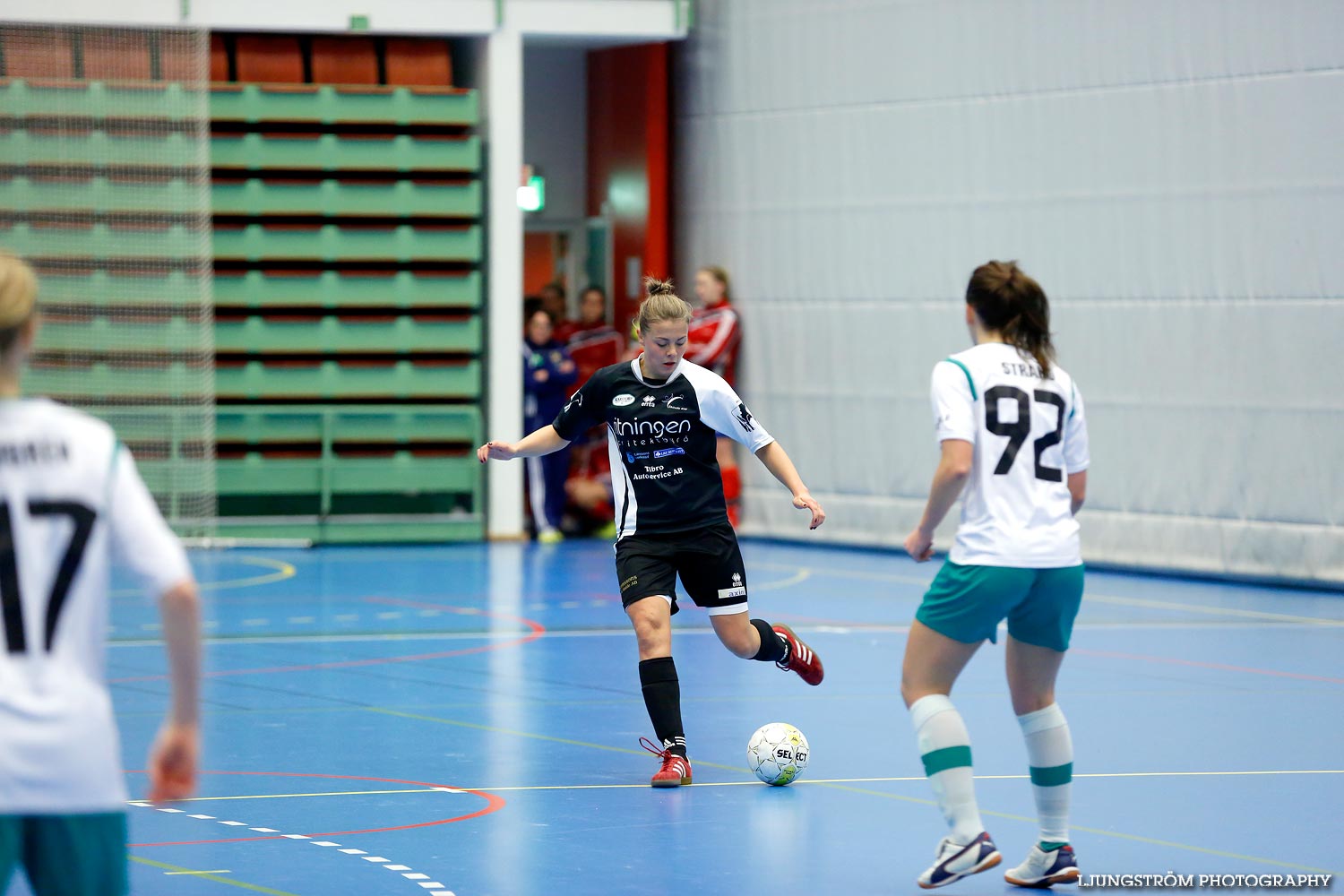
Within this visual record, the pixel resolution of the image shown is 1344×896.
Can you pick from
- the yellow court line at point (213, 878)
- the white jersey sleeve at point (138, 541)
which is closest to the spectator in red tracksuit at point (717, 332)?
the yellow court line at point (213, 878)

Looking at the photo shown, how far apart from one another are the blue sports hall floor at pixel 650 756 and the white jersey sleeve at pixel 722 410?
134cm

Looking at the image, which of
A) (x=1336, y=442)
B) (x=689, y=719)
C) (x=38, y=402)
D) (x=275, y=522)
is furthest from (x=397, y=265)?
(x=38, y=402)

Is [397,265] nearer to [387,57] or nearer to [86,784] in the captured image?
[387,57]

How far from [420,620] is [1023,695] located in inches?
282

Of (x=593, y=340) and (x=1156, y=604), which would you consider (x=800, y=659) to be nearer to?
(x=1156, y=604)

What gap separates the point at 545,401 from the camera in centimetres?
1773

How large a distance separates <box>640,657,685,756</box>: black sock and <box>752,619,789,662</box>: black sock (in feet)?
1.81

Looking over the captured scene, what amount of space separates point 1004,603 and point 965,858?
0.72 m

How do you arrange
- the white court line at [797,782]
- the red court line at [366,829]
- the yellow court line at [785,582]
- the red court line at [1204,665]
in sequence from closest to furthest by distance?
the red court line at [366,829] → the white court line at [797,782] → the red court line at [1204,665] → the yellow court line at [785,582]

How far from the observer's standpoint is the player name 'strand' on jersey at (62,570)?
10.1 feet

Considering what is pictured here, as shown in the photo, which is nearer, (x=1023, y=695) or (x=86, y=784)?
(x=86, y=784)

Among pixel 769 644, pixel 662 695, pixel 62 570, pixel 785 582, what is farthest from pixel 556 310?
pixel 62 570

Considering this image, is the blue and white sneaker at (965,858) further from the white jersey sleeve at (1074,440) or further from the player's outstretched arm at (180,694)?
the player's outstretched arm at (180,694)

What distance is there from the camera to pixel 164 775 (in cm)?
315
